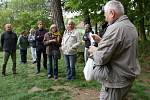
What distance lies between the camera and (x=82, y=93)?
9.20 m

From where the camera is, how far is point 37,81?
35.0 ft

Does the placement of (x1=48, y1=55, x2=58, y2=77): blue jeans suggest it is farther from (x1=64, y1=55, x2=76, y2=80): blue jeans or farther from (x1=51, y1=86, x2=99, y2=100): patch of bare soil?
(x1=51, y1=86, x2=99, y2=100): patch of bare soil

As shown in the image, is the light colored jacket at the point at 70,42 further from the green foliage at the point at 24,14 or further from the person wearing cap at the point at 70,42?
the green foliage at the point at 24,14

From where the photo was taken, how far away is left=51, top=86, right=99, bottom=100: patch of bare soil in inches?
343

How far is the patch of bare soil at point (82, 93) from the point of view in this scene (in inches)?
343

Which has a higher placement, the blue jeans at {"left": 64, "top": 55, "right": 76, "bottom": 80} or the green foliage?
the green foliage

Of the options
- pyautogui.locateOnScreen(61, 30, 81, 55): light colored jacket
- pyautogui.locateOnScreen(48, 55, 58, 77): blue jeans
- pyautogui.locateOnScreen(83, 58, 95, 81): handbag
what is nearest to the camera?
pyautogui.locateOnScreen(83, 58, 95, 81): handbag

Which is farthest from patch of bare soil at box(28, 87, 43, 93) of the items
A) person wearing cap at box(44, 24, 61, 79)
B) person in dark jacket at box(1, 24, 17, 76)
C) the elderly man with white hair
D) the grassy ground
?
the elderly man with white hair

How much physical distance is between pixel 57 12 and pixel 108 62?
1164cm

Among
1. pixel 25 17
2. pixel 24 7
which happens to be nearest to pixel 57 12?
pixel 25 17

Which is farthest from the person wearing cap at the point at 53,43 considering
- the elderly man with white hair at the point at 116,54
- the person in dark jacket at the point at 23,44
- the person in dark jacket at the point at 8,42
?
the elderly man with white hair at the point at 116,54

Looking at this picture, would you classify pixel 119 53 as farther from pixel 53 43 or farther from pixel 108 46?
pixel 53 43

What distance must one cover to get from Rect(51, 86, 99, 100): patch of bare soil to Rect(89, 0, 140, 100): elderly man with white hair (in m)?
4.58

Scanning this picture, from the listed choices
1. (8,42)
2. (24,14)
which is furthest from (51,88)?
(24,14)
